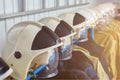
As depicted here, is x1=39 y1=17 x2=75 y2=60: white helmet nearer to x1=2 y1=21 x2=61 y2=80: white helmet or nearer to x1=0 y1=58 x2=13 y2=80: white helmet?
x1=2 y1=21 x2=61 y2=80: white helmet

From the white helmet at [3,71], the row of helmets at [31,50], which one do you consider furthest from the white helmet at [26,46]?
the white helmet at [3,71]

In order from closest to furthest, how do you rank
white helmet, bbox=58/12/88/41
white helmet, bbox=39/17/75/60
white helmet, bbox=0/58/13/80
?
white helmet, bbox=0/58/13/80 → white helmet, bbox=39/17/75/60 → white helmet, bbox=58/12/88/41

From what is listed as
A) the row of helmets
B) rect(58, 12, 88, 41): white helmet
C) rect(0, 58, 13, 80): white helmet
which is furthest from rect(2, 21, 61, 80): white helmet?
rect(58, 12, 88, 41): white helmet

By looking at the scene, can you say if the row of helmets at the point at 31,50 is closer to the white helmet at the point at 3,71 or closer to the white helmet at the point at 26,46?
the white helmet at the point at 26,46

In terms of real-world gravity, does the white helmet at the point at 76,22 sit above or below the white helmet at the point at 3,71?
above

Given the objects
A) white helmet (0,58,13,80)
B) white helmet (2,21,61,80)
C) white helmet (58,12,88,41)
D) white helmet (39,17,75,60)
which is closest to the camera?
white helmet (0,58,13,80)

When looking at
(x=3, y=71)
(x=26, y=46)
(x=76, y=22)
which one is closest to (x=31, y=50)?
(x=26, y=46)

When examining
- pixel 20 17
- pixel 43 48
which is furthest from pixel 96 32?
pixel 43 48

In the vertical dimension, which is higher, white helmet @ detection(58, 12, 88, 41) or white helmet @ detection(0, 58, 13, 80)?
white helmet @ detection(58, 12, 88, 41)

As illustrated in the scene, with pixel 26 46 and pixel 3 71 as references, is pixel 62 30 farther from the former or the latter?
pixel 3 71

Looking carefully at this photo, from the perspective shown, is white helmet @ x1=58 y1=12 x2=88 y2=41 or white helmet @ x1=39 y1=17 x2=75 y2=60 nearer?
white helmet @ x1=39 y1=17 x2=75 y2=60

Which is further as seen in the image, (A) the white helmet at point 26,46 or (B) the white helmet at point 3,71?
(A) the white helmet at point 26,46

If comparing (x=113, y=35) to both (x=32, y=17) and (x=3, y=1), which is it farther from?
(x=3, y=1)

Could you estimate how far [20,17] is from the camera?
114 centimetres
